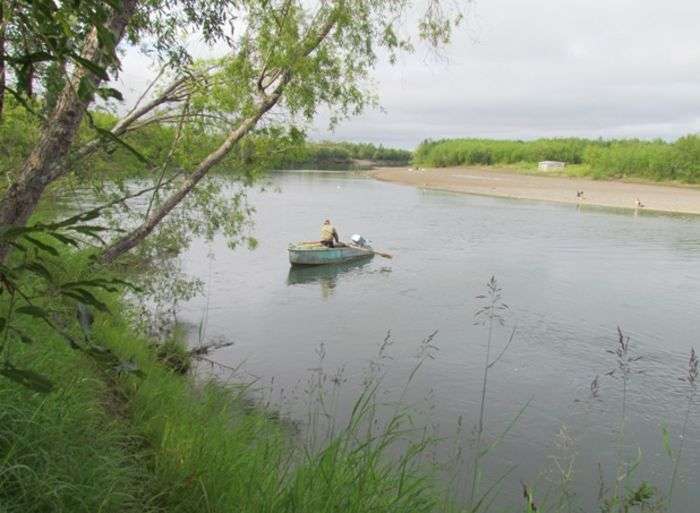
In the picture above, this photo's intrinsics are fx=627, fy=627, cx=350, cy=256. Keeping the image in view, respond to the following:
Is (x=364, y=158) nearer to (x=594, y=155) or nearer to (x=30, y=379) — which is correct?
(x=594, y=155)

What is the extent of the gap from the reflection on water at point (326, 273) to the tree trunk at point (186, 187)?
1171 centimetres

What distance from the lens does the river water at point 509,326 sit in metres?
10.5

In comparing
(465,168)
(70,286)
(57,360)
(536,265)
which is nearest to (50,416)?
(57,360)

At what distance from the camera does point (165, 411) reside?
5.12 meters

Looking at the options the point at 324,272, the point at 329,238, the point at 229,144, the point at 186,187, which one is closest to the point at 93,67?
the point at 186,187

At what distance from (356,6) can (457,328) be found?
1008 centimetres

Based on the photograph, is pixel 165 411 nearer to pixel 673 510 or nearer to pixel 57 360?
pixel 57 360

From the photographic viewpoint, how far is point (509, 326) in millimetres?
17547

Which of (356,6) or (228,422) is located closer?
(228,422)

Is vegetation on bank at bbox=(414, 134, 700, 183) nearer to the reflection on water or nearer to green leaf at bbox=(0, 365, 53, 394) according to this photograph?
the reflection on water

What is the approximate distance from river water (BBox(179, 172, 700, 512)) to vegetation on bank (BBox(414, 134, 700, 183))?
5437 centimetres

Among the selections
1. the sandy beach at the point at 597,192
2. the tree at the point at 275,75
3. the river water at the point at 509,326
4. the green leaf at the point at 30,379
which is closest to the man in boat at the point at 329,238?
the river water at the point at 509,326

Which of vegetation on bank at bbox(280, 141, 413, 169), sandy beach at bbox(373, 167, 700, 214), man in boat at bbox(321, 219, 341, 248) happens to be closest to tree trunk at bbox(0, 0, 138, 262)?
man in boat at bbox(321, 219, 341, 248)

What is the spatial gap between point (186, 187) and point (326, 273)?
631 inches
